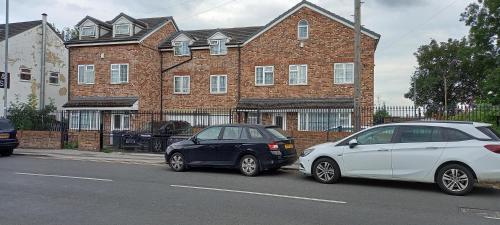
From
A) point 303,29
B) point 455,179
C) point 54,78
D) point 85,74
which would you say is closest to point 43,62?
point 54,78

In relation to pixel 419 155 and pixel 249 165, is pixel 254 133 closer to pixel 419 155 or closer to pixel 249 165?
pixel 249 165

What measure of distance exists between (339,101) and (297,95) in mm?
2849

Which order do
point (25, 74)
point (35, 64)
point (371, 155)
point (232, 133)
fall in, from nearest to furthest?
1. point (371, 155)
2. point (232, 133)
3. point (25, 74)
4. point (35, 64)

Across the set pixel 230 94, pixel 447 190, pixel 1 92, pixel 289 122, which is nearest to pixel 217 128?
pixel 447 190

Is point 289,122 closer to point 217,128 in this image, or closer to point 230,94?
point 230,94

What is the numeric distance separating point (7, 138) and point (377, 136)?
15.7 m

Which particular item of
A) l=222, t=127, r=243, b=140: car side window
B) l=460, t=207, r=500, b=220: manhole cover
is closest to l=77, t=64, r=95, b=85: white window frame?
l=222, t=127, r=243, b=140: car side window

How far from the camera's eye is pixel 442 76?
2110 inches

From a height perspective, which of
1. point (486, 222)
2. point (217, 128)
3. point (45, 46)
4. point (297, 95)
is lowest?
point (486, 222)

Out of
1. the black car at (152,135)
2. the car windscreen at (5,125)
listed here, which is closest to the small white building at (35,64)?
the car windscreen at (5,125)

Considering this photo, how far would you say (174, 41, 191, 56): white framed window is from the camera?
30906 mm

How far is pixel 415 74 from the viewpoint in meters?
56.9

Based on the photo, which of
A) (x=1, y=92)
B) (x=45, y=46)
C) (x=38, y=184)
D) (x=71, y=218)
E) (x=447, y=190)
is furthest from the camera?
(x=45, y=46)

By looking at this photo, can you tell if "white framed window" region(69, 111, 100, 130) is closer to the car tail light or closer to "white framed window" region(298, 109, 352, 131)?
"white framed window" region(298, 109, 352, 131)
